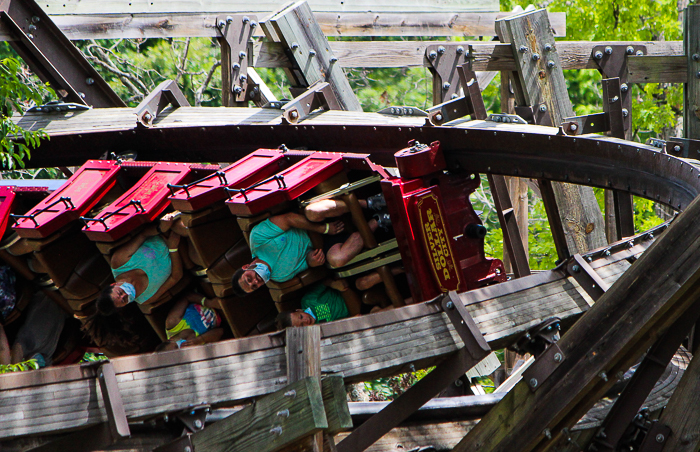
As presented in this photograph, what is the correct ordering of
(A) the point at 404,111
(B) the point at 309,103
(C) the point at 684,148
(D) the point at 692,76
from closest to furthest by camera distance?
(C) the point at 684,148
(D) the point at 692,76
(A) the point at 404,111
(B) the point at 309,103

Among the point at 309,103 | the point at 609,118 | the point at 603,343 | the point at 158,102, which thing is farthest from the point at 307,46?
the point at 603,343

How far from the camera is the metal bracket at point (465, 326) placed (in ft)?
7.59

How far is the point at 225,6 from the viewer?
7957mm

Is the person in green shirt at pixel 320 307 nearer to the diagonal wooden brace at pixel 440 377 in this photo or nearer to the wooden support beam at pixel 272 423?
the diagonal wooden brace at pixel 440 377

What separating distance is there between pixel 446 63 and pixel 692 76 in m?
1.89

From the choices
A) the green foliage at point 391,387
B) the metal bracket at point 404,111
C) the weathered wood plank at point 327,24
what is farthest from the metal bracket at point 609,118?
the green foliage at point 391,387

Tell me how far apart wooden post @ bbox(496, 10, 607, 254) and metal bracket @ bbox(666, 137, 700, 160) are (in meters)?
1.24

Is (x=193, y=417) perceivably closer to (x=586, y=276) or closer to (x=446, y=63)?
(x=586, y=276)

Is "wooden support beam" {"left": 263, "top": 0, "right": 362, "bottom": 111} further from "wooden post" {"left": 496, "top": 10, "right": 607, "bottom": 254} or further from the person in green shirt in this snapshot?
the person in green shirt

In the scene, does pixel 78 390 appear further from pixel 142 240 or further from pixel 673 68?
pixel 673 68

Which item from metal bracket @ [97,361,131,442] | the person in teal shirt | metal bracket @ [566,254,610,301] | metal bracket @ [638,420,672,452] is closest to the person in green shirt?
the person in teal shirt

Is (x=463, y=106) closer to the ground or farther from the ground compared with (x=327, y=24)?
farther from the ground

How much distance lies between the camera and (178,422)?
2.20 metres

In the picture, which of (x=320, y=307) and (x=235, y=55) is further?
(x=235, y=55)
